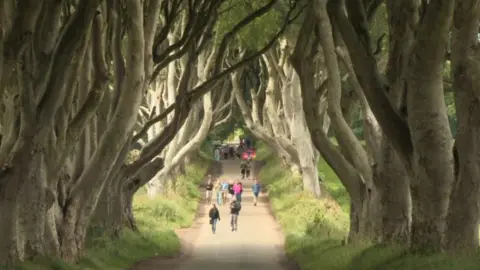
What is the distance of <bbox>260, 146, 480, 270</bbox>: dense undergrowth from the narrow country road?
46cm

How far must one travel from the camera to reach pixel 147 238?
25.6 m

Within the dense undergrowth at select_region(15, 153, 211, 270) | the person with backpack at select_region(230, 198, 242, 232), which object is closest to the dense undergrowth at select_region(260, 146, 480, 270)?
the person with backpack at select_region(230, 198, 242, 232)

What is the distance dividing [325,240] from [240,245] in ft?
18.5

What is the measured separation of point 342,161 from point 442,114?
6.40 m

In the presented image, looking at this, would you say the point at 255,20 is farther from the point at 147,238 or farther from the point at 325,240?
the point at 147,238

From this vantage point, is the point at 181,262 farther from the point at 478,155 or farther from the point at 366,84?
the point at 478,155

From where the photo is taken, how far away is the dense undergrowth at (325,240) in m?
12.0

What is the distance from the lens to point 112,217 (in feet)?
77.8

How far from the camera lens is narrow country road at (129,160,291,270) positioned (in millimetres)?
21250

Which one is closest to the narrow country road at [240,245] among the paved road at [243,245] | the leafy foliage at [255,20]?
the paved road at [243,245]

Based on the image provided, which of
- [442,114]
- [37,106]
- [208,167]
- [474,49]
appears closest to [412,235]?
[442,114]

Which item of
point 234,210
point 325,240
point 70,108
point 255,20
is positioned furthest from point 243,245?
point 70,108

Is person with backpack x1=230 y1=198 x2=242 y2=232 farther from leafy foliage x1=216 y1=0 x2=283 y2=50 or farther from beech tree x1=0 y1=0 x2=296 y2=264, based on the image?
beech tree x1=0 y1=0 x2=296 y2=264

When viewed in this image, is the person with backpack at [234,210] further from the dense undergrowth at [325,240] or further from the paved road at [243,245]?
the dense undergrowth at [325,240]
